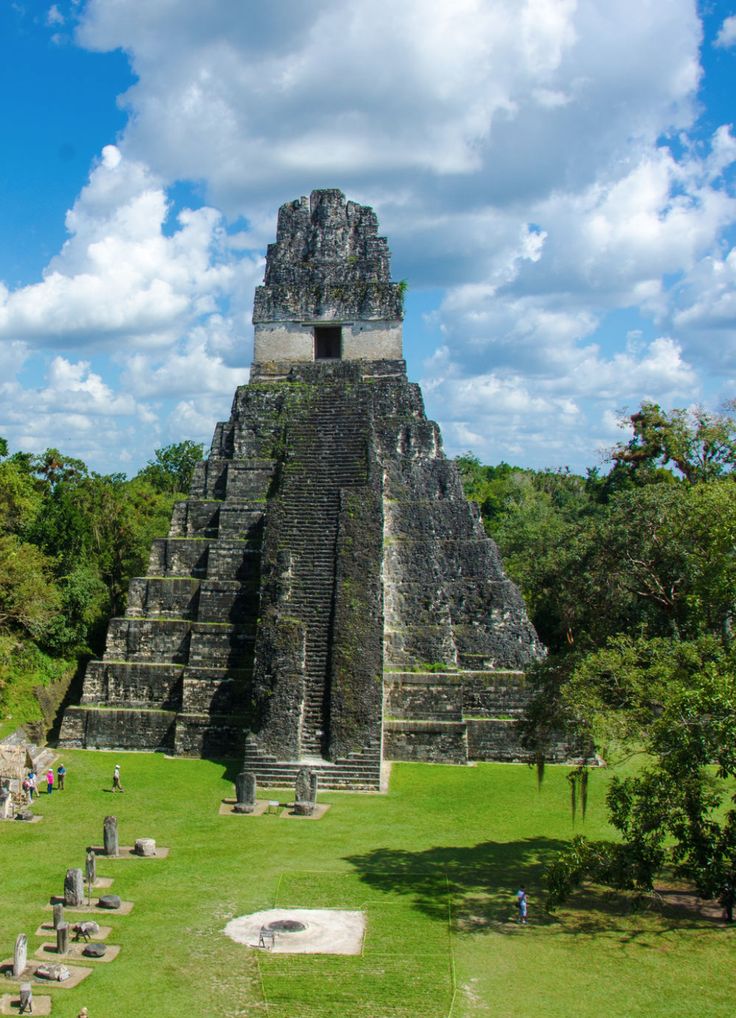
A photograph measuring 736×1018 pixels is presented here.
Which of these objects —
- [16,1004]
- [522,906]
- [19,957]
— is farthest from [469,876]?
[16,1004]

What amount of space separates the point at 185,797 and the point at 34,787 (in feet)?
8.44

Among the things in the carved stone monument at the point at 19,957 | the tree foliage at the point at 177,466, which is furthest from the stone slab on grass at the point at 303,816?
the tree foliage at the point at 177,466

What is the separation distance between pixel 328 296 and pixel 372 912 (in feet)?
61.1

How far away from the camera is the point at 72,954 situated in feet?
34.9

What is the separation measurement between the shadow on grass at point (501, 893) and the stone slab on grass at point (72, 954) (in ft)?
11.4

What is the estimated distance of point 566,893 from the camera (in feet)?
37.9

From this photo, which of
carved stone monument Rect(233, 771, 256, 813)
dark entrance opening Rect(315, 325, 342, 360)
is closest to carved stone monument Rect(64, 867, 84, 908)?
carved stone monument Rect(233, 771, 256, 813)

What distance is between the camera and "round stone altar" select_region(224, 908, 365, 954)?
10.9m

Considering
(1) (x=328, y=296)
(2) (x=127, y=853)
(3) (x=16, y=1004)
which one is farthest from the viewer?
(1) (x=328, y=296)

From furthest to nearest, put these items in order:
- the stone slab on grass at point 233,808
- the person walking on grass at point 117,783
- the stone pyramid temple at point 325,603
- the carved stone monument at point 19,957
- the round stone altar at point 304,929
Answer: the stone pyramid temple at point 325,603 → the person walking on grass at point 117,783 → the stone slab on grass at point 233,808 → the round stone altar at point 304,929 → the carved stone monument at point 19,957

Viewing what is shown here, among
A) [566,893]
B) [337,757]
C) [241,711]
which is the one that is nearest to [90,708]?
[241,711]

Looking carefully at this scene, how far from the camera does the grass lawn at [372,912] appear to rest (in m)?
9.81

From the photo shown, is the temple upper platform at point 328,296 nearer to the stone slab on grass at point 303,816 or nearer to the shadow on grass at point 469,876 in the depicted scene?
the stone slab on grass at point 303,816

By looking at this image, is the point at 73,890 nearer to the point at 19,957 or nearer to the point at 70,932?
the point at 70,932
